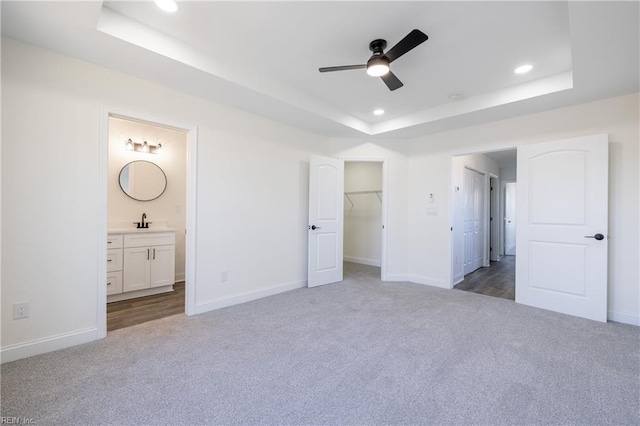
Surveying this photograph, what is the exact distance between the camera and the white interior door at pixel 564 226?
3.09 meters

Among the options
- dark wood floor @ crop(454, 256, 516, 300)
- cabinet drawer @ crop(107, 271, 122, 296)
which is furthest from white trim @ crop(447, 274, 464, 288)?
cabinet drawer @ crop(107, 271, 122, 296)

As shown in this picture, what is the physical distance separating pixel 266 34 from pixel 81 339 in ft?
10.1

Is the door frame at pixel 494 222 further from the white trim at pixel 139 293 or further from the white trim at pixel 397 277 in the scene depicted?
the white trim at pixel 139 293

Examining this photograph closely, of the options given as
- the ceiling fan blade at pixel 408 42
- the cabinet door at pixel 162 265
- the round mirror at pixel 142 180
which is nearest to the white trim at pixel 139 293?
the cabinet door at pixel 162 265

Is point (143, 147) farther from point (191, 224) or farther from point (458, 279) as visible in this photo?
point (458, 279)

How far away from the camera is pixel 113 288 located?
3.56m

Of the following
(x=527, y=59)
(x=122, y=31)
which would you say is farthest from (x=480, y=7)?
(x=122, y=31)

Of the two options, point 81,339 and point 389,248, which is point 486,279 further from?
point 81,339

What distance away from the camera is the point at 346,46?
251 cm

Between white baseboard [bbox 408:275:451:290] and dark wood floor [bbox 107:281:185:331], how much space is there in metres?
3.51

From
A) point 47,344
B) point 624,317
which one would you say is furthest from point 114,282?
point 624,317

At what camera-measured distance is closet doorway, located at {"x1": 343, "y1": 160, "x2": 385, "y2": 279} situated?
631cm

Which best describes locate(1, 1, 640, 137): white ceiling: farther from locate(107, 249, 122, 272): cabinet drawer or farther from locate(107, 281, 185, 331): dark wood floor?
locate(107, 281, 185, 331): dark wood floor

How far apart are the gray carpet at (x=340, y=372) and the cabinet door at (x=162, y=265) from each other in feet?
3.75
